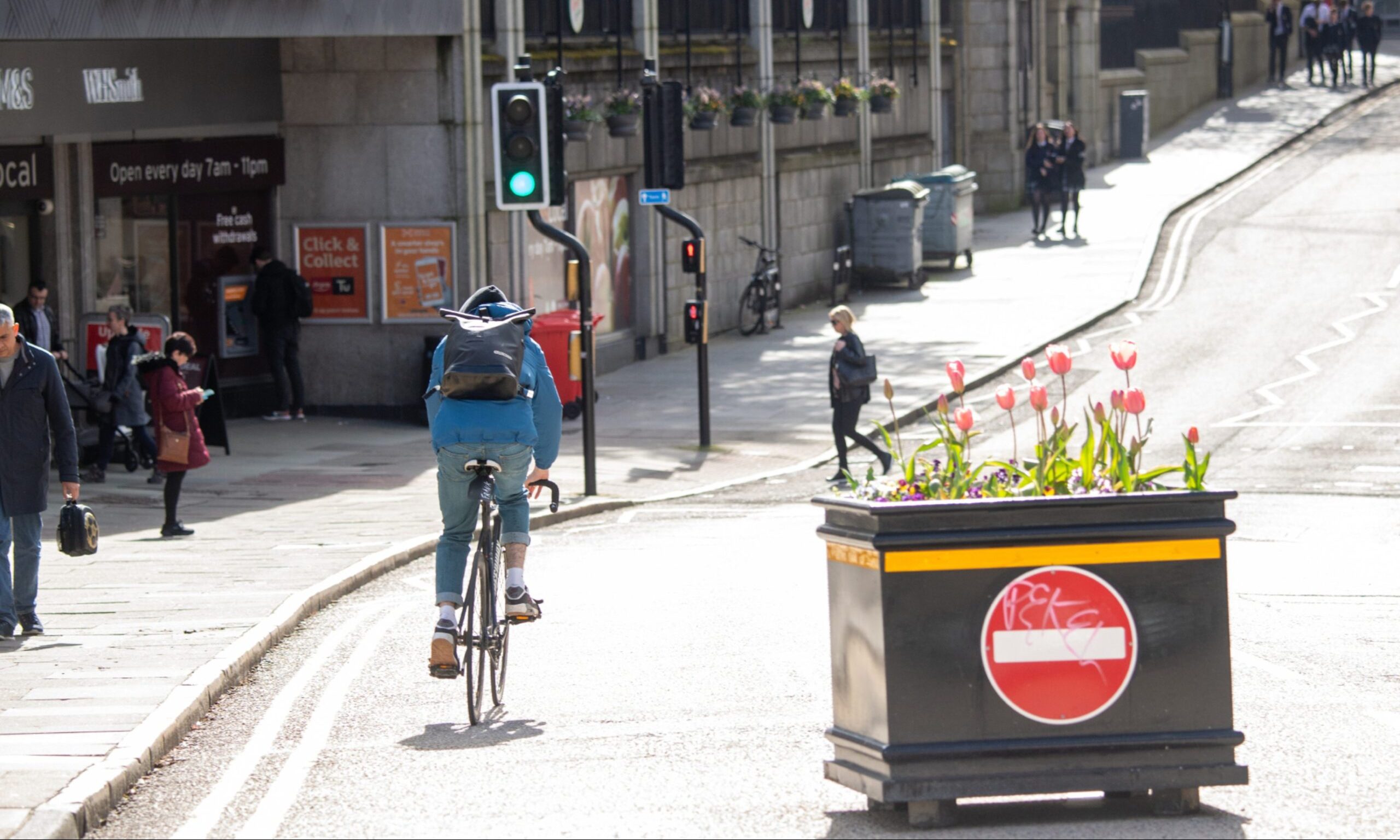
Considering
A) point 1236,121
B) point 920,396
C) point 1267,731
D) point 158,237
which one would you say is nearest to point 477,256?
point 158,237

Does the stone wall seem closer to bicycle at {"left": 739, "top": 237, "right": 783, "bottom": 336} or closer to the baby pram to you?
the baby pram

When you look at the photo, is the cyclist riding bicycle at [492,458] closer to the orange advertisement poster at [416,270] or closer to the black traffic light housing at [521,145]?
the black traffic light housing at [521,145]

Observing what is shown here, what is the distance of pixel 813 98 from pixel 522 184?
1442 cm

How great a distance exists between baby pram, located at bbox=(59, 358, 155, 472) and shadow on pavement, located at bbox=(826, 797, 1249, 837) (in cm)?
1194

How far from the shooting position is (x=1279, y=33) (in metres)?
48.4

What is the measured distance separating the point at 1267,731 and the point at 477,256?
15.0 m

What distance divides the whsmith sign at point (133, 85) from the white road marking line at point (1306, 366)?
10.9m

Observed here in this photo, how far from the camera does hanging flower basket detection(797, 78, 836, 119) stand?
29234 mm

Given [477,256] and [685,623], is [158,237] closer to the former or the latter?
[477,256]

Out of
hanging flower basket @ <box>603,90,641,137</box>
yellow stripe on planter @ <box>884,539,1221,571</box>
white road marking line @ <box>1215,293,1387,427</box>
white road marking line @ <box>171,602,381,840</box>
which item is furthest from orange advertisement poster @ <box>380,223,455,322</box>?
yellow stripe on planter @ <box>884,539,1221,571</box>

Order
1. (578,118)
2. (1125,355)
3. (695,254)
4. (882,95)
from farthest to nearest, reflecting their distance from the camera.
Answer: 1. (882,95)
2. (578,118)
3. (695,254)
4. (1125,355)

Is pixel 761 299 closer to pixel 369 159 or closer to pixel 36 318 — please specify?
pixel 369 159

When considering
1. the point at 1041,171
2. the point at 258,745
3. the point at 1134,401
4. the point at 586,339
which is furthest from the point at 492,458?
the point at 1041,171

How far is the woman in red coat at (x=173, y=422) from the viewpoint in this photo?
45.9ft
